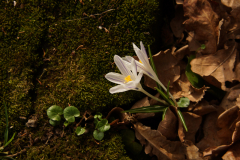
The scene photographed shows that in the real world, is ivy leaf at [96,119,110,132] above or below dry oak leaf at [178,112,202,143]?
A: above

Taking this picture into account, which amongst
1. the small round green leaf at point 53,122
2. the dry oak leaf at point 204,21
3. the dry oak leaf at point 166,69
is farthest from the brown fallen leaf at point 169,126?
the small round green leaf at point 53,122

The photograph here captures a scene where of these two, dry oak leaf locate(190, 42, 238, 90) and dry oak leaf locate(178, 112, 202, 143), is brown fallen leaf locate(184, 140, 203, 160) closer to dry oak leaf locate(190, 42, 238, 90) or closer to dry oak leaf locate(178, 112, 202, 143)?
dry oak leaf locate(178, 112, 202, 143)

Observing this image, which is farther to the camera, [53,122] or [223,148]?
[53,122]

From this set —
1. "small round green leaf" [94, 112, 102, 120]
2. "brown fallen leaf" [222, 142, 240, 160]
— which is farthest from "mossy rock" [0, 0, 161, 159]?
"brown fallen leaf" [222, 142, 240, 160]

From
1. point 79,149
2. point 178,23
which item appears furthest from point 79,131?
point 178,23

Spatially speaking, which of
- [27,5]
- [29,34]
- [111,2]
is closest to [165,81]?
[111,2]

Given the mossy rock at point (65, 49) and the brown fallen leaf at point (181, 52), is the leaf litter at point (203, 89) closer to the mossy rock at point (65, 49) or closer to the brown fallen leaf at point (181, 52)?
the brown fallen leaf at point (181, 52)

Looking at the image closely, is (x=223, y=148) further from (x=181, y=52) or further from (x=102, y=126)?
(x=102, y=126)
